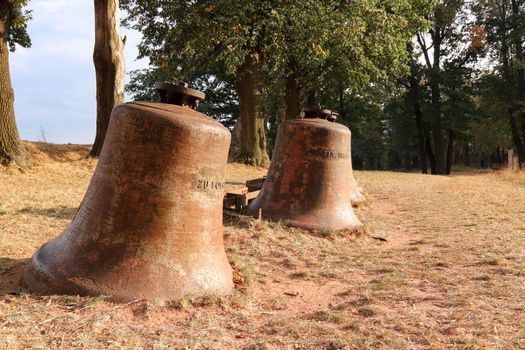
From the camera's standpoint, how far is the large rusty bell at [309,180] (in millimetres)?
7023

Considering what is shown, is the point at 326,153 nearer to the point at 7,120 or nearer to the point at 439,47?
the point at 7,120

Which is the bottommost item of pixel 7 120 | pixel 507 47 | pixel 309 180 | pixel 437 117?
pixel 309 180

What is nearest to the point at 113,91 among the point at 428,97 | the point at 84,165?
the point at 84,165

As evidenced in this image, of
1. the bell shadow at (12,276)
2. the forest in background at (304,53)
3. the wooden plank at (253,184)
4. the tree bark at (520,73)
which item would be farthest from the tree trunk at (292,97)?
the tree bark at (520,73)

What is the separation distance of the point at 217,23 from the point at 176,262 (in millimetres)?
10440

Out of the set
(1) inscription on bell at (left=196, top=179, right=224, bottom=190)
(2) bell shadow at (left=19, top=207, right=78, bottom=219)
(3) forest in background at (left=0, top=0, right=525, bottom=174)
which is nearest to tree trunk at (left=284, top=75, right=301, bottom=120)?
(3) forest in background at (left=0, top=0, right=525, bottom=174)

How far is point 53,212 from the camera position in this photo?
278 inches

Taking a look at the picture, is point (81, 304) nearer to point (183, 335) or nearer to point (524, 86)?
point (183, 335)

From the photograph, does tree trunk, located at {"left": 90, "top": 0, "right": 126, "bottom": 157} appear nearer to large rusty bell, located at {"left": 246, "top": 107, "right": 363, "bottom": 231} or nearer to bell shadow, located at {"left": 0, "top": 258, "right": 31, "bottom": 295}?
large rusty bell, located at {"left": 246, "top": 107, "right": 363, "bottom": 231}

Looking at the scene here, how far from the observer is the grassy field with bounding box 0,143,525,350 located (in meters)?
3.06

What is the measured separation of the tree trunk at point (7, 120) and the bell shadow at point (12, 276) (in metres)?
6.97

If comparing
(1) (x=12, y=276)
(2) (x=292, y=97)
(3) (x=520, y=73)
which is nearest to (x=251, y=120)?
(2) (x=292, y=97)

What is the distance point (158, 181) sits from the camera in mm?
3693

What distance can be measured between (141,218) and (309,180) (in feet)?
12.5
